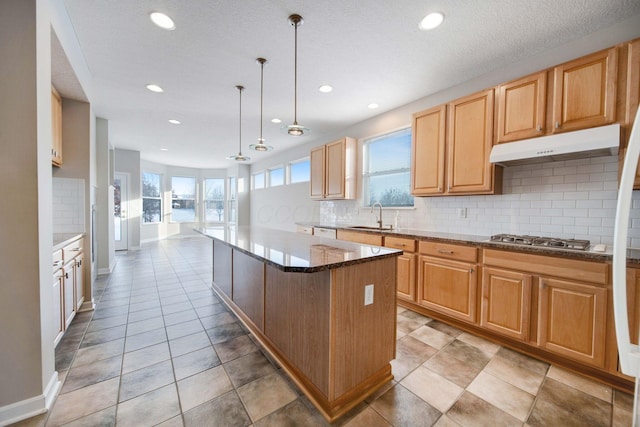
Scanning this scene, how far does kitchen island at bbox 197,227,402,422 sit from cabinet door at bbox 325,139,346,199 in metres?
2.35

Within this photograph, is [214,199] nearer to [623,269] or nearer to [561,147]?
[561,147]

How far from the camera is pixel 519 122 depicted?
234 centimetres

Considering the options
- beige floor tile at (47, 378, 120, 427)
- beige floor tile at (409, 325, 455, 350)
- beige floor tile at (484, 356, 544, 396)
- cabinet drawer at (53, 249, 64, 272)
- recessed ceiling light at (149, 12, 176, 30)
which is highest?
recessed ceiling light at (149, 12, 176, 30)

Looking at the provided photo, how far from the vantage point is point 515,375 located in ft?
6.26

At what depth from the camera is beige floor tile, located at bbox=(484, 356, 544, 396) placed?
1794mm

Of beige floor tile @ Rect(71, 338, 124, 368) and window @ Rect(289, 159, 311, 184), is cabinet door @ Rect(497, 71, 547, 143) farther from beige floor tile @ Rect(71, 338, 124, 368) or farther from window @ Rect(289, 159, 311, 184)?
window @ Rect(289, 159, 311, 184)

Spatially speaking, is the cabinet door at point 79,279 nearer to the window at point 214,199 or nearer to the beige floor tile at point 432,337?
the beige floor tile at point 432,337

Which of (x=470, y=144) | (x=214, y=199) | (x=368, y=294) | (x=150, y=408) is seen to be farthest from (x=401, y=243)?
(x=214, y=199)

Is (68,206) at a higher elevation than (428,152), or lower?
lower

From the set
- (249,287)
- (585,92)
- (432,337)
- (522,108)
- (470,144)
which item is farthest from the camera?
(470,144)

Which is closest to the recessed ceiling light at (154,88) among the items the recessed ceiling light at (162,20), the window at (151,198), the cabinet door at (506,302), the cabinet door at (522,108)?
the recessed ceiling light at (162,20)

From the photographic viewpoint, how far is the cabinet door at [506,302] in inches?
82.8

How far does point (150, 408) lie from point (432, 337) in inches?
88.7

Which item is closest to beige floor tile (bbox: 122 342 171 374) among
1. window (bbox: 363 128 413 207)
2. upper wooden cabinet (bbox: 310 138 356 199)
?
upper wooden cabinet (bbox: 310 138 356 199)
